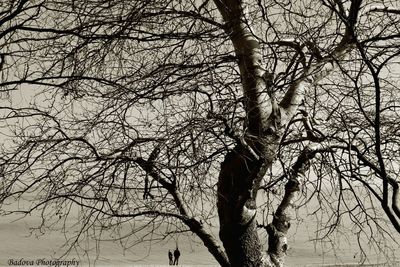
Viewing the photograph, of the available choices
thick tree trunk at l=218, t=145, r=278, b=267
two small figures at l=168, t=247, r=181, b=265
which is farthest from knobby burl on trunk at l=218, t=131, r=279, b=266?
two small figures at l=168, t=247, r=181, b=265

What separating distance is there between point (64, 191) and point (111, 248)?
1370 inches

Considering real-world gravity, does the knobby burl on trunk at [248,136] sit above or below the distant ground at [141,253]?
below

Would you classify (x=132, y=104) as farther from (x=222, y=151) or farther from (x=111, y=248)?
(x=111, y=248)

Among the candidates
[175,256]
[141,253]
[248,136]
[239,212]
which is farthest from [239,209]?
[141,253]

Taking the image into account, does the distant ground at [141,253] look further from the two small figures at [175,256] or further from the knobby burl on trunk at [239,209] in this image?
the knobby burl on trunk at [239,209]

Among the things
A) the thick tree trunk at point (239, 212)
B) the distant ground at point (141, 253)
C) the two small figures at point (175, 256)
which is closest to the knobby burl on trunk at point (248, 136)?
the thick tree trunk at point (239, 212)

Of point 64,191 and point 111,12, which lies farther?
point 64,191

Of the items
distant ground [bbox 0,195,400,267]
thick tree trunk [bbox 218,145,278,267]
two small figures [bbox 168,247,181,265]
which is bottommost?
thick tree trunk [bbox 218,145,278,267]

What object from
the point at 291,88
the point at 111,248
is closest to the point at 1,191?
the point at 291,88

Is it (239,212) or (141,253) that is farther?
(141,253)

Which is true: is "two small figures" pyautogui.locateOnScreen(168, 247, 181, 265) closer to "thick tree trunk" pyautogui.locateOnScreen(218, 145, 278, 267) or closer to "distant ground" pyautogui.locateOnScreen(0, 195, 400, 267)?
"thick tree trunk" pyautogui.locateOnScreen(218, 145, 278, 267)

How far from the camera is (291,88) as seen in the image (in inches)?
218

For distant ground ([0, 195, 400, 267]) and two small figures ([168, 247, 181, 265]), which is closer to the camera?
two small figures ([168, 247, 181, 265])

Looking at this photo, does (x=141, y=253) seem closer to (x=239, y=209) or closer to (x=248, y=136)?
(x=239, y=209)
